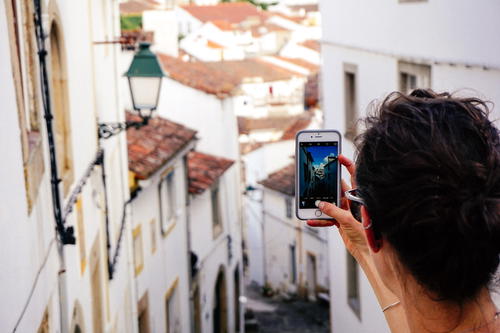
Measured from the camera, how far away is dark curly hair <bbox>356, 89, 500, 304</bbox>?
6.87 feet

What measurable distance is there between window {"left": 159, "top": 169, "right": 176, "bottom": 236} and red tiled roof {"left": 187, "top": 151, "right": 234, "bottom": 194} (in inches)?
79.9

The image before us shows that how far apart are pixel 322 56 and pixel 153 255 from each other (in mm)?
4109

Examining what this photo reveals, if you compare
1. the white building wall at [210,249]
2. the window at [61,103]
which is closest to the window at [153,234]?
the white building wall at [210,249]

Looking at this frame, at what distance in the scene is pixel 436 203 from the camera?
2.09 m

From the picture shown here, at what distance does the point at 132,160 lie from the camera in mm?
13812

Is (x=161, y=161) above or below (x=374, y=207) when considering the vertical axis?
below

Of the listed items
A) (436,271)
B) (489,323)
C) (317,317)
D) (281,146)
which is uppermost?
(436,271)

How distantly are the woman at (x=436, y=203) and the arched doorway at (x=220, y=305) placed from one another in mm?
19825

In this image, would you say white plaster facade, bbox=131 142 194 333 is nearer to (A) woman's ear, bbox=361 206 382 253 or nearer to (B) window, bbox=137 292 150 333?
(B) window, bbox=137 292 150 333

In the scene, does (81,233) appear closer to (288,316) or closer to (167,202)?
(167,202)

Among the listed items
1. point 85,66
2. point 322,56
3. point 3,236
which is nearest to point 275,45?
point 322,56

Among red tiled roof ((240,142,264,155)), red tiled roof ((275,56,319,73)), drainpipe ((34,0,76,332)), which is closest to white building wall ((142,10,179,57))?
red tiled roof ((240,142,264,155))

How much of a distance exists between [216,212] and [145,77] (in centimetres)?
1275

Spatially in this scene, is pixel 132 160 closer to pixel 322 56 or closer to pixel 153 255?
pixel 153 255
